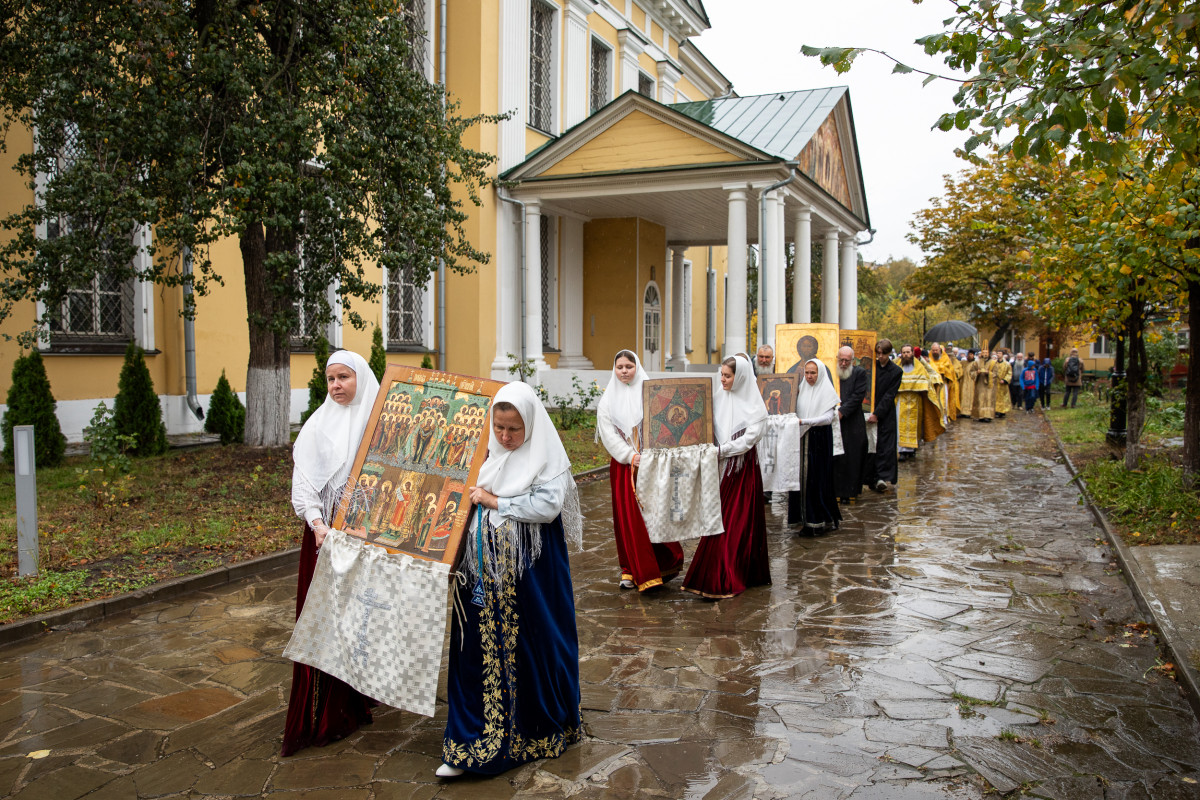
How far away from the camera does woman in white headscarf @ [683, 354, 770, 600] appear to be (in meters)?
6.61

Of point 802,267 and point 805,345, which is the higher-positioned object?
point 802,267

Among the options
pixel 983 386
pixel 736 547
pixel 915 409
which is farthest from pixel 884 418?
pixel 983 386

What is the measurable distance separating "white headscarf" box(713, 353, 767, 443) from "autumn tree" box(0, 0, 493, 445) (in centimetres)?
475

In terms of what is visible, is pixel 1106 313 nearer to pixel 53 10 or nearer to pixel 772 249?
pixel 772 249

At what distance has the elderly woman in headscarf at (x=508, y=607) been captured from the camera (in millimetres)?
3779

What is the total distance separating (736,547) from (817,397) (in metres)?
2.66

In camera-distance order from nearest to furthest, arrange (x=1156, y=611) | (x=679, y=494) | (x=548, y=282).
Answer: (x=1156, y=611) → (x=679, y=494) → (x=548, y=282)

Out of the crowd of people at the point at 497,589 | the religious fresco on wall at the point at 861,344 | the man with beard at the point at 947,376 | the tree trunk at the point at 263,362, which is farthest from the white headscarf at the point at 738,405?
the man with beard at the point at 947,376

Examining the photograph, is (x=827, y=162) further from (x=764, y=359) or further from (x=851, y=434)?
(x=851, y=434)

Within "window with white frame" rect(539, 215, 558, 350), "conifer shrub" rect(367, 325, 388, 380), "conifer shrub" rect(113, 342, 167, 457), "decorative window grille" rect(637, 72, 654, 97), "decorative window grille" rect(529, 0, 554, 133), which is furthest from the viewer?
"decorative window grille" rect(637, 72, 654, 97)

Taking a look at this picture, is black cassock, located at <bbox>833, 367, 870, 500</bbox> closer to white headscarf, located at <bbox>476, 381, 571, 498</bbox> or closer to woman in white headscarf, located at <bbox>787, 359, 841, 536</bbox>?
woman in white headscarf, located at <bbox>787, 359, 841, 536</bbox>

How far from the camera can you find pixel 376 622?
389 cm

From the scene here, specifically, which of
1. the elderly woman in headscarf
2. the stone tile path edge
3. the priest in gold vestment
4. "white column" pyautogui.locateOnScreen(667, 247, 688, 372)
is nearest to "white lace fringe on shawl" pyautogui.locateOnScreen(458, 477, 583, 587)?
the elderly woman in headscarf

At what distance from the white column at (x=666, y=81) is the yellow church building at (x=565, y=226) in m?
1.25
